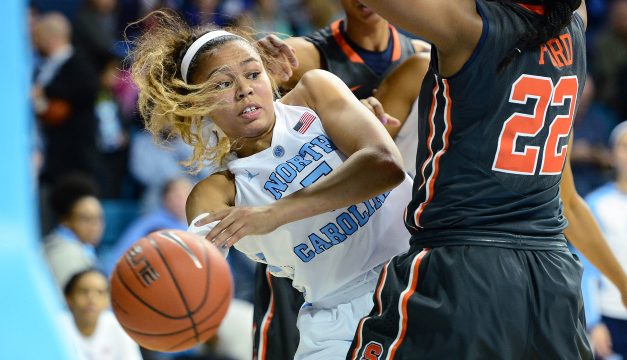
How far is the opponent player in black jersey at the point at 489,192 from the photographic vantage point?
3.07 metres

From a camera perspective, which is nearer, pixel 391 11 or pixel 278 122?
pixel 391 11

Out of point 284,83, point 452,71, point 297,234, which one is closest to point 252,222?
point 297,234

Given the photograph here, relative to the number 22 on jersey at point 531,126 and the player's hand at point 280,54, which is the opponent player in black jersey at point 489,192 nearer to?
the number 22 on jersey at point 531,126

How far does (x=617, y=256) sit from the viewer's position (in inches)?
301

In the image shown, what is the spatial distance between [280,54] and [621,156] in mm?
4484

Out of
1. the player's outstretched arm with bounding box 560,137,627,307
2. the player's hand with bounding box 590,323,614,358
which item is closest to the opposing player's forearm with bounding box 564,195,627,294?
the player's outstretched arm with bounding box 560,137,627,307

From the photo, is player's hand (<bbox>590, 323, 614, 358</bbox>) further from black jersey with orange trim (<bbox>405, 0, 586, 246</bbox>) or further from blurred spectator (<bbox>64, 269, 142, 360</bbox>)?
black jersey with orange trim (<bbox>405, 0, 586, 246</bbox>)

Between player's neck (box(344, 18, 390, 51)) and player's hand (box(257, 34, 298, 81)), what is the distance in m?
0.68

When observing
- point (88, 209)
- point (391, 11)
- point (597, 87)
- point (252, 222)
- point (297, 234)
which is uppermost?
point (391, 11)

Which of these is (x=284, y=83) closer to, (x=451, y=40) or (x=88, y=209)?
(x=451, y=40)

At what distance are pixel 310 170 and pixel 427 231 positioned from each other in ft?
1.84

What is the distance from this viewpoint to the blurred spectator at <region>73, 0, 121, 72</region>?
32.2 ft

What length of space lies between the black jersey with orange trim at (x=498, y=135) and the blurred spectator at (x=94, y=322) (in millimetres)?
3819

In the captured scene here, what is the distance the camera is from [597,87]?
11.2 m
